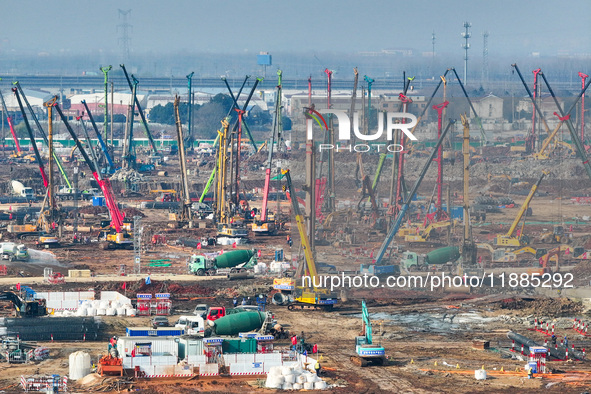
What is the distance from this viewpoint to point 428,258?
2130 inches

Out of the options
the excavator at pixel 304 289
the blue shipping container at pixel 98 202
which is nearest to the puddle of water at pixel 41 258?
the excavator at pixel 304 289

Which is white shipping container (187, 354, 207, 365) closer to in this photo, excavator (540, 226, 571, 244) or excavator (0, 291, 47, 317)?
excavator (0, 291, 47, 317)

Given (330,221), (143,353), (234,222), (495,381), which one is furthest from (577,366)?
(234,222)

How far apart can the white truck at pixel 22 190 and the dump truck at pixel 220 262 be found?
40425mm

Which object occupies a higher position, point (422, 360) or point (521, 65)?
point (521, 65)

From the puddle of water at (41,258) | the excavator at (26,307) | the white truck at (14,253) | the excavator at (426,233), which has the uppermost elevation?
the excavator at (426,233)

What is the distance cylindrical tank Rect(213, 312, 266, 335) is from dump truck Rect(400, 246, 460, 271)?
50.0ft

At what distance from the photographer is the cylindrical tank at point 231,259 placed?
182ft

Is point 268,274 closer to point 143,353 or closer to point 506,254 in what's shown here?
point 506,254

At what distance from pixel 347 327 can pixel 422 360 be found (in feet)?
21.1

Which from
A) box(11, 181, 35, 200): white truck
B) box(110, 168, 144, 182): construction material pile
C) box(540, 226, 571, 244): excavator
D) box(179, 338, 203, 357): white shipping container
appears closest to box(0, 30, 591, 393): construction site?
box(179, 338, 203, 357): white shipping container

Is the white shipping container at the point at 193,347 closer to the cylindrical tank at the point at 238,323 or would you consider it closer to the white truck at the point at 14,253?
the cylindrical tank at the point at 238,323

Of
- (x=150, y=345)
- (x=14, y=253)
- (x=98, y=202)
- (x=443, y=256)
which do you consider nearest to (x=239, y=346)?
(x=150, y=345)

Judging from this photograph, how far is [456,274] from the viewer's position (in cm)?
5231
